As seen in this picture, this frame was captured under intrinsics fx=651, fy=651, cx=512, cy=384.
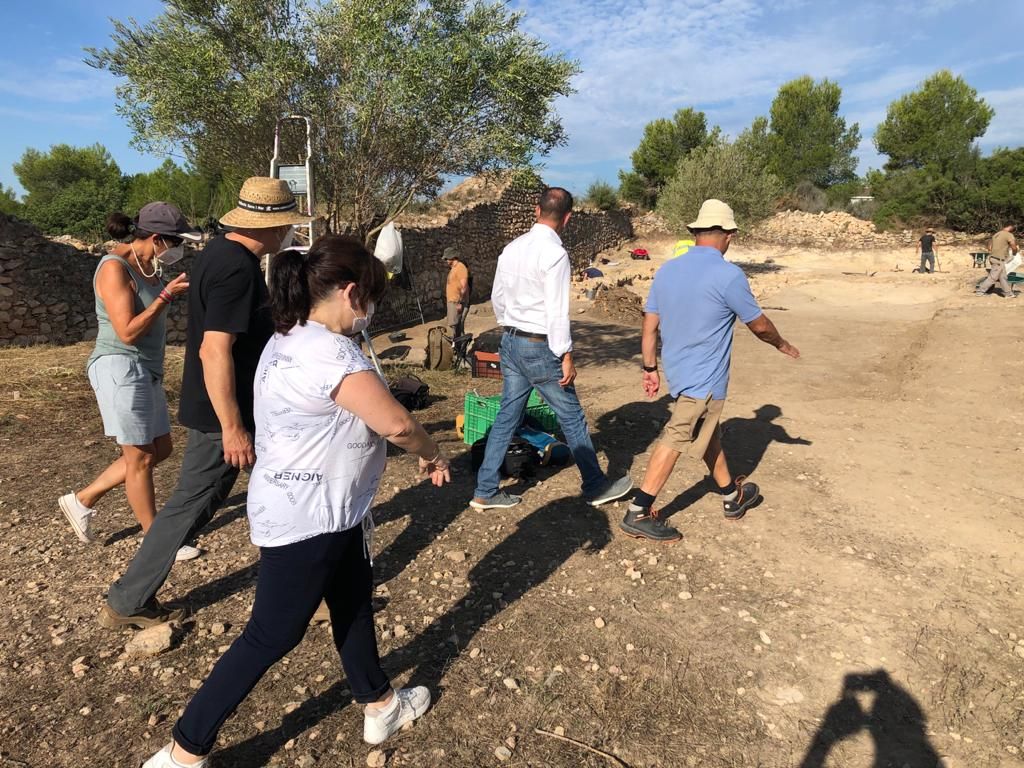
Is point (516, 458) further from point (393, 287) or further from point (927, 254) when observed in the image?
point (927, 254)

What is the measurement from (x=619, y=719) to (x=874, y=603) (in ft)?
5.21

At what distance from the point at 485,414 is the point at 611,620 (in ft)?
8.18

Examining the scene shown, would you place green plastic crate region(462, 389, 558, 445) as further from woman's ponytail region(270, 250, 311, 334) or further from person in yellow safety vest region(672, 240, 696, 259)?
woman's ponytail region(270, 250, 311, 334)

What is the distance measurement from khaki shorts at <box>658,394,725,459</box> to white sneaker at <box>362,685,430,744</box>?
206 cm

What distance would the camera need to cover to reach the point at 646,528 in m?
3.82

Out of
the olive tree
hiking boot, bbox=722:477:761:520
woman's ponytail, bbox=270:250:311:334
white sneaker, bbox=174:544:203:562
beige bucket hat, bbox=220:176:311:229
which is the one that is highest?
the olive tree

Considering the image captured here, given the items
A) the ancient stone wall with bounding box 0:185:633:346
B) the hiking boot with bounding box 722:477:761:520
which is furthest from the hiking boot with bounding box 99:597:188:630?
the ancient stone wall with bounding box 0:185:633:346

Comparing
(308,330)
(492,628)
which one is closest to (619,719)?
(492,628)

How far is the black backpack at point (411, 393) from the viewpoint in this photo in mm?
6746

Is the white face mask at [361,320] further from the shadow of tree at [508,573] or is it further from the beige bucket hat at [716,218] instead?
the beige bucket hat at [716,218]

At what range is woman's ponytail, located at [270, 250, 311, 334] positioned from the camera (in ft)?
6.11

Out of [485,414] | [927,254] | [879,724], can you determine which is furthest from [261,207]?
[927,254]

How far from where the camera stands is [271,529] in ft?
6.16

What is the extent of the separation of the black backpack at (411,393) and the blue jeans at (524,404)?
265cm
